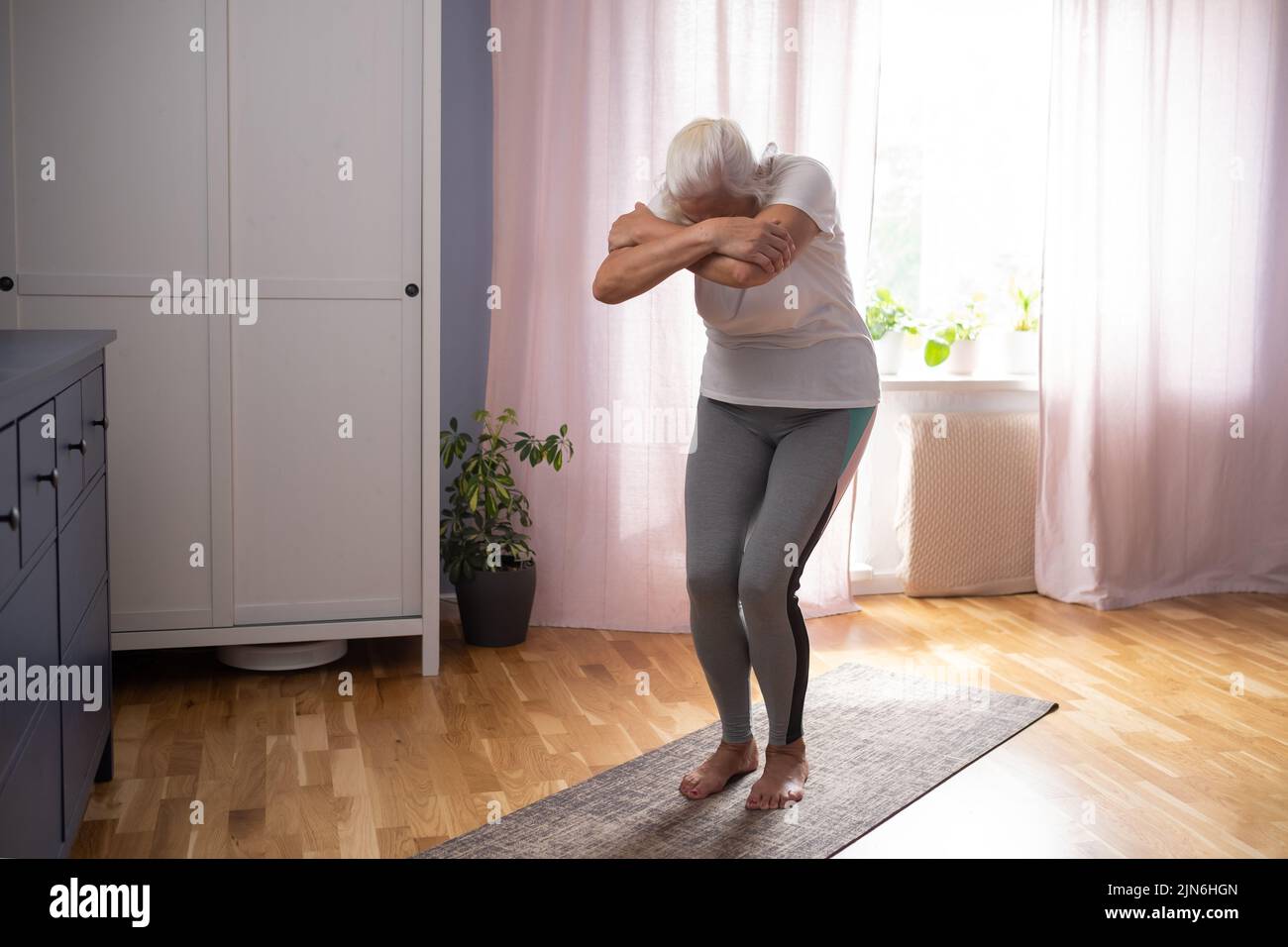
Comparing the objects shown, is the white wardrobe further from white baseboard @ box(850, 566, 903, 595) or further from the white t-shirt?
white baseboard @ box(850, 566, 903, 595)

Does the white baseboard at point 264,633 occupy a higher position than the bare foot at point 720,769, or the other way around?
the white baseboard at point 264,633

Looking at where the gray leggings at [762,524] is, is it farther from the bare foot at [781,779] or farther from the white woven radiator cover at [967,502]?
the white woven radiator cover at [967,502]

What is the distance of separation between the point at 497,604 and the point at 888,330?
1.62m

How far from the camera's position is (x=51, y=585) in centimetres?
178

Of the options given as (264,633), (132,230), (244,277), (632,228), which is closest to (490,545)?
(264,633)

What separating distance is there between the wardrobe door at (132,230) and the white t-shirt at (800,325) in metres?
1.28

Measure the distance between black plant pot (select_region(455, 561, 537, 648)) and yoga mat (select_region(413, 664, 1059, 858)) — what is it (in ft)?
2.68

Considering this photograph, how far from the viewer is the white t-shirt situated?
2176mm

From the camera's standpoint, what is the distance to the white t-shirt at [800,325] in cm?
218

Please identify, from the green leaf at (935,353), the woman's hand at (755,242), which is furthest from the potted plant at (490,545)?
the woman's hand at (755,242)

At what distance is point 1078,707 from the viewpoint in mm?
2979

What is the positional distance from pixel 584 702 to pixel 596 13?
1893 millimetres

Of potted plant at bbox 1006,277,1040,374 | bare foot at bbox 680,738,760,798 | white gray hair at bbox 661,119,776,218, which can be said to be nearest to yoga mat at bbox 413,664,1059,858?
bare foot at bbox 680,738,760,798
